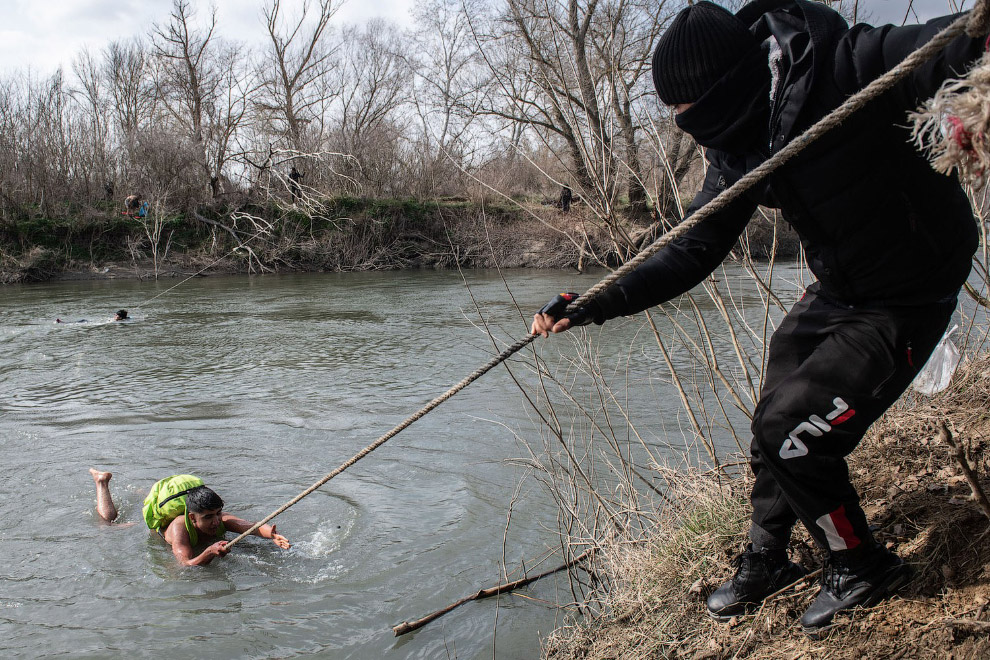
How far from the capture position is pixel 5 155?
83.0ft

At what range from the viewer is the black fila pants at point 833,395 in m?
2.03

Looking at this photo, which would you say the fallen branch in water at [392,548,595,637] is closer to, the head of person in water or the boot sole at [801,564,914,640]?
the boot sole at [801,564,914,640]

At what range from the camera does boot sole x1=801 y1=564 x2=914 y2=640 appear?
2217mm

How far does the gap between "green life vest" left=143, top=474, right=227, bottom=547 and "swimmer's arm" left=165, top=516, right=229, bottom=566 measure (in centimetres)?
6

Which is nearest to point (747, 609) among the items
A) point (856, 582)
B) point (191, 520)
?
point (856, 582)

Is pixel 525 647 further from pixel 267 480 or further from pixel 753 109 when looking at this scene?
pixel 267 480

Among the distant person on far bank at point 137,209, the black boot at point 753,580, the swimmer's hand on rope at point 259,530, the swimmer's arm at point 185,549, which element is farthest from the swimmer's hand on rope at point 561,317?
the distant person on far bank at point 137,209

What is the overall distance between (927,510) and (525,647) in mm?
1770

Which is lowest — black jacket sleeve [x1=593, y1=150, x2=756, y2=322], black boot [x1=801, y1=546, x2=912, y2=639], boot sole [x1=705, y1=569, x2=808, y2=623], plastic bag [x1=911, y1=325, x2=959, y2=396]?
boot sole [x1=705, y1=569, x2=808, y2=623]

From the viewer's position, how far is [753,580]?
2.45 meters

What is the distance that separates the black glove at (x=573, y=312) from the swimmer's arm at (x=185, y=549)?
3049 millimetres

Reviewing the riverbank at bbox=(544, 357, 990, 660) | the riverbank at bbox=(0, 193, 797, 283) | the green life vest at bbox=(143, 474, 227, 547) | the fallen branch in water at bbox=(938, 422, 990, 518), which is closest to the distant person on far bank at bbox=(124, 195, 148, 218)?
the riverbank at bbox=(0, 193, 797, 283)

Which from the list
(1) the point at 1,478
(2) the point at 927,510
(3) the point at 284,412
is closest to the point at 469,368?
(3) the point at 284,412

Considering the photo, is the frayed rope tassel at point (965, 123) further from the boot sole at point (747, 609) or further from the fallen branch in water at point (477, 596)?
the fallen branch in water at point (477, 596)
